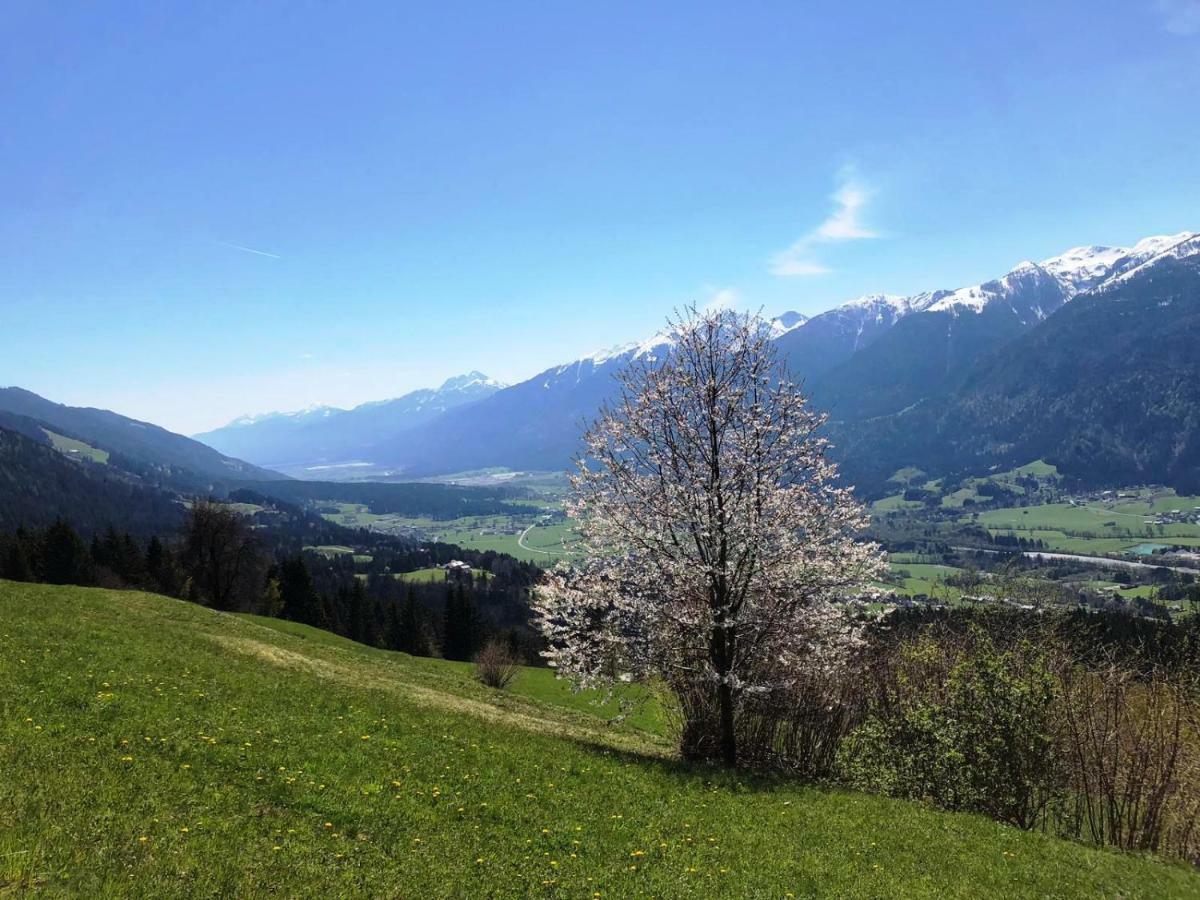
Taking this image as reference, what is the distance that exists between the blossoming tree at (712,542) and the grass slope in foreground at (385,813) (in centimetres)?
298

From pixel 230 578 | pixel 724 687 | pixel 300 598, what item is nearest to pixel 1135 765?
pixel 724 687

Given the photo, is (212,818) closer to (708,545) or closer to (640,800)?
(640,800)

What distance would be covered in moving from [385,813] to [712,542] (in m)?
11.3

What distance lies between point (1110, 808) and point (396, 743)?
2036 cm

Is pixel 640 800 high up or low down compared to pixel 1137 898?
up

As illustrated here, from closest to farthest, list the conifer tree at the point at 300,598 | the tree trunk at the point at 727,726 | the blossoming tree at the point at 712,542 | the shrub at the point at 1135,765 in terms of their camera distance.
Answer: the shrub at the point at 1135,765 < the blossoming tree at the point at 712,542 < the tree trunk at the point at 727,726 < the conifer tree at the point at 300,598

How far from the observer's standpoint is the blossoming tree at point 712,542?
1934cm

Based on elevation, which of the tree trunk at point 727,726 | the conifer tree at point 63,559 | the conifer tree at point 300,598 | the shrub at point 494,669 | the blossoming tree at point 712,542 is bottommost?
the conifer tree at point 300,598

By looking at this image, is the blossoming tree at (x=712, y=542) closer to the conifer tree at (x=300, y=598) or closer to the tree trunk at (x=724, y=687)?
the tree trunk at (x=724, y=687)

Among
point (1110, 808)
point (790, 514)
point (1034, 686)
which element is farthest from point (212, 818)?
point (1110, 808)

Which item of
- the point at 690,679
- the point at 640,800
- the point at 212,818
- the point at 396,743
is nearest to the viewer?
the point at 212,818

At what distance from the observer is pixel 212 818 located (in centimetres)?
1004

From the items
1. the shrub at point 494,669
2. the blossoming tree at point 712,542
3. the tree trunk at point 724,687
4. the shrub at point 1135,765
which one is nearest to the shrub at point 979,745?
the shrub at point 1135,765

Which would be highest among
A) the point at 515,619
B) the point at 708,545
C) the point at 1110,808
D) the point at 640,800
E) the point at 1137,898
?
the point at 708,545
